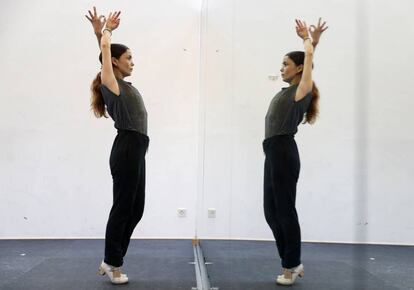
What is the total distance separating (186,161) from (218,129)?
1883mm

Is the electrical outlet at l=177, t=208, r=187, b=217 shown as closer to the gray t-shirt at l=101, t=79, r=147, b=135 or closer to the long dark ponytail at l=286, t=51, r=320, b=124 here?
the gray t-shirt at l=101, t=79, r=147, b=135

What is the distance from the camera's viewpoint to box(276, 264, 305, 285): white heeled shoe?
830mm

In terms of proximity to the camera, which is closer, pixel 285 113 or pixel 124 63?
pixel 285 113

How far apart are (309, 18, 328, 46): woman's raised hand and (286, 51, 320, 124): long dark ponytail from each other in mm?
71

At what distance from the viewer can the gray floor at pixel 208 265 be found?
532 mm

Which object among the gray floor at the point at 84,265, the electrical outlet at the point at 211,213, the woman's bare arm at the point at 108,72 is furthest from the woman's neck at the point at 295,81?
the woman's bare arm at the point at 108,72

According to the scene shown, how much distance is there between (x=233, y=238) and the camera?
1.60 m

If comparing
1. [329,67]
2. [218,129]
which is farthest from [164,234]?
[329,67]

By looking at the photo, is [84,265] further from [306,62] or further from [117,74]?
[306,62]

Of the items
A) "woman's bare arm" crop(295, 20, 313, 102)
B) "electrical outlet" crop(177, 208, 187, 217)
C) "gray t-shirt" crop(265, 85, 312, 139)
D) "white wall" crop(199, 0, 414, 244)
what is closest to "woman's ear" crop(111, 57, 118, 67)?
"electrical outlet" crop(177, 208, 187, 217)

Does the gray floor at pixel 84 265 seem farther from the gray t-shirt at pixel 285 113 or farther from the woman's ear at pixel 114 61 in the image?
the gray t-shirt at pixel 285 113

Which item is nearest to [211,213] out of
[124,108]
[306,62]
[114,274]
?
[114,274]

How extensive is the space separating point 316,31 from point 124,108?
2.35 m

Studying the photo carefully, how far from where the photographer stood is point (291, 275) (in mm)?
876
